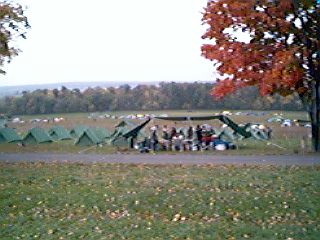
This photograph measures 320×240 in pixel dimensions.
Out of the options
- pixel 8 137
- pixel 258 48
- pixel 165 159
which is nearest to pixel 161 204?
pixel 165 159

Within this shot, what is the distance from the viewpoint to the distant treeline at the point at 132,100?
77.5m

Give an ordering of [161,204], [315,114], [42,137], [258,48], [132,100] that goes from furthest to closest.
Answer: [132,100], [42,137], [315,114], [258,48], [161,204]

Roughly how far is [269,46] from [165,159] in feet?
22.2

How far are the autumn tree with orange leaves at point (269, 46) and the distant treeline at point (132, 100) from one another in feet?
164

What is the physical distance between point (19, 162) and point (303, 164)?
10009mm

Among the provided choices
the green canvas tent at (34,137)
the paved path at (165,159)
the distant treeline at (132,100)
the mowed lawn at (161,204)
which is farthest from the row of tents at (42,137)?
the distant treeline at (132,100)

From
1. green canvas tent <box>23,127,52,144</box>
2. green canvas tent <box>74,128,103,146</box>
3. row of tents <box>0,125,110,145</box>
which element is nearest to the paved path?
green canvas tent <box>74,128,103,146</box>

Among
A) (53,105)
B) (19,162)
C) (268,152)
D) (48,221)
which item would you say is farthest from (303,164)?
(53,105)

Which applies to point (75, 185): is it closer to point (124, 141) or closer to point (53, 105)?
point (124, 141)

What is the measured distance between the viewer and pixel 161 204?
12.3 m

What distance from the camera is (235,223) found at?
1055cm

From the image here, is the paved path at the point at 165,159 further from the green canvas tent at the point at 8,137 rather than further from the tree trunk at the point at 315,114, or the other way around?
the green canvas tent at the point at 8,137

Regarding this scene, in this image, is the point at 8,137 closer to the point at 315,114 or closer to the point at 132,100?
the point at 315,114

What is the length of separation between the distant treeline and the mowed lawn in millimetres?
59569
